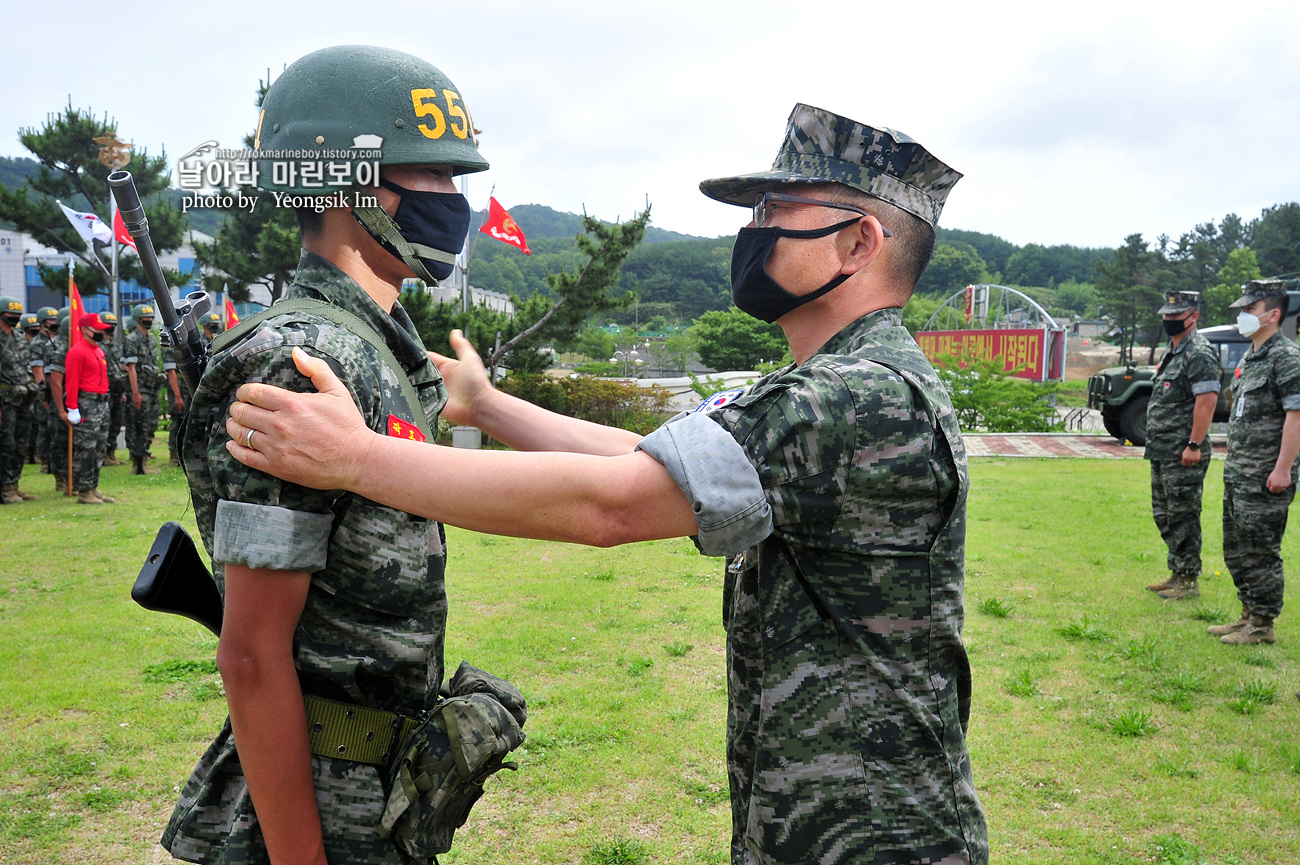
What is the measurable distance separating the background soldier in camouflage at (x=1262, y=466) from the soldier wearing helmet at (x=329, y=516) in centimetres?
643

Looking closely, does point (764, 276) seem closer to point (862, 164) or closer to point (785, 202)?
point (785, 202)

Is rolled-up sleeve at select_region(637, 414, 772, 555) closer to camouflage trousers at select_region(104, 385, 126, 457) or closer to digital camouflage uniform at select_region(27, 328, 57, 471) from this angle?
digital camouflage uniform at select_region(27, 328, 57, 471)

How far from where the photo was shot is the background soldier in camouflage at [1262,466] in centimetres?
611

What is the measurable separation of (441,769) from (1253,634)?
6658mm

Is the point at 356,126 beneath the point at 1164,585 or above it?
above

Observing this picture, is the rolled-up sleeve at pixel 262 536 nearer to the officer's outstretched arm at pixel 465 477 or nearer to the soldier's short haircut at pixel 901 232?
the officer's outstretched arm at pixel 465 477

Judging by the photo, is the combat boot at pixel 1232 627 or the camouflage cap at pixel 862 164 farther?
the combat boot at pixel 1232 627

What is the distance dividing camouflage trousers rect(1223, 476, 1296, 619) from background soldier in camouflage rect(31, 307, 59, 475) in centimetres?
1386

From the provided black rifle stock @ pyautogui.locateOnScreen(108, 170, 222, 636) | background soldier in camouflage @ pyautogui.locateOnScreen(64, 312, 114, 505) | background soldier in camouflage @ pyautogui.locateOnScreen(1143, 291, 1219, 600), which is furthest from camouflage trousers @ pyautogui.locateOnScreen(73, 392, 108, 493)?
background soldier in camouflage @ pyautogui.locateOnScreen(1143, 291, 1219, 600)

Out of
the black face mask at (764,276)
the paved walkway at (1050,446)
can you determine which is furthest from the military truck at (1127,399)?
the black face mask at (764,276)

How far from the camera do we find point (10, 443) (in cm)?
1091

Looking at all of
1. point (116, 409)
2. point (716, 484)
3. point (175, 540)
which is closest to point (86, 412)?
point (116, 409)

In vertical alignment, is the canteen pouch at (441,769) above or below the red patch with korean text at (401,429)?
below

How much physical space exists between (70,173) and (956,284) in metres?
105
